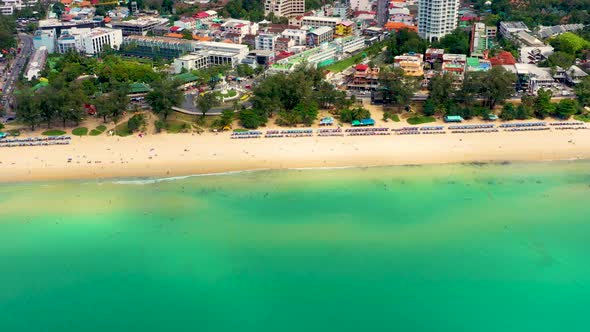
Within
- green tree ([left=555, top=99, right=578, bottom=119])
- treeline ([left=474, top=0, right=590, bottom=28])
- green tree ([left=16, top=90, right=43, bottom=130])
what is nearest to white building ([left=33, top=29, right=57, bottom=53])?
green tree ([left=16, top=90, right=43, bottom=130])

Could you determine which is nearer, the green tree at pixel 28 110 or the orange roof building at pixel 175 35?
the green tree at pixel 28 110

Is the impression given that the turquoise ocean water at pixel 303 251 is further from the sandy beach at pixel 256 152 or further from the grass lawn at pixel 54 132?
the grass lawn at pixel 54 132

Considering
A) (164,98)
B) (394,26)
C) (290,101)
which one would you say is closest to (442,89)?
(290,101)

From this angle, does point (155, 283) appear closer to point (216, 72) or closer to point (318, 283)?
point (318, 283)

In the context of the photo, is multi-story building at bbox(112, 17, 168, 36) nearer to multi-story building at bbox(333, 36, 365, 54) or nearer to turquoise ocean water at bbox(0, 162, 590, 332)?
multi-story building at bbox(333, 36, 365, 54)

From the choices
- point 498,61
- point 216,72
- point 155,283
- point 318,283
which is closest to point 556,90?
point 498,61

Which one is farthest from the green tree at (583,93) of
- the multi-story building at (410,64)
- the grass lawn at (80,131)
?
the grass lawn at (80,131)
